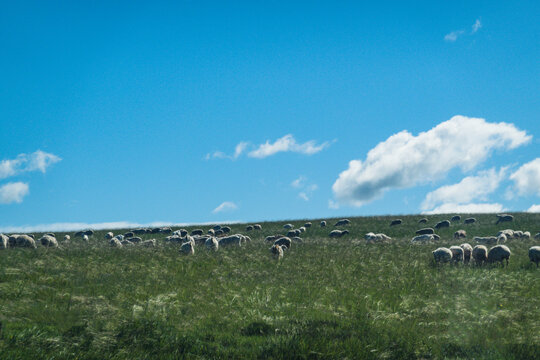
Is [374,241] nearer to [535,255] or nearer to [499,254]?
[499,254]

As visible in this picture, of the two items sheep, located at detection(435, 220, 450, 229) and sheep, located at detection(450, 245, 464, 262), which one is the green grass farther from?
sheep, located at detection(435, 220, 450, 229)

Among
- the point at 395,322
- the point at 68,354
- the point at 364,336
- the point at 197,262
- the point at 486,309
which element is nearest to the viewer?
the point at 68,354

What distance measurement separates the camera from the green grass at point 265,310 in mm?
9750

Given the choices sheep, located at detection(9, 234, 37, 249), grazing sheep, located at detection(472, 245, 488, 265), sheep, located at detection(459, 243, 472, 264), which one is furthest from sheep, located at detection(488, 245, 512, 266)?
sheep, located at detection(9, 234, 37, 249)

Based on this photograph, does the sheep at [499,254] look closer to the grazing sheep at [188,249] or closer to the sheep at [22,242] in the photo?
the grazing sheep at [188,249]

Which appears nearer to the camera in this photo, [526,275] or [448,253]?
[526,275]

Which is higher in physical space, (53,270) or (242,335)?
(53,270)

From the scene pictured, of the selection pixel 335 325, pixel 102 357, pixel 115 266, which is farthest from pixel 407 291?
pixel 115 266

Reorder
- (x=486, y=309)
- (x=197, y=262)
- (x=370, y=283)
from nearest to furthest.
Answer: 1. (x=486, y=309)
2. (x=370, y=283)
3. (x=197, y=262)

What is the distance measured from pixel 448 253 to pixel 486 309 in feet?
31.5

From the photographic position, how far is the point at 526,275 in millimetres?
18375

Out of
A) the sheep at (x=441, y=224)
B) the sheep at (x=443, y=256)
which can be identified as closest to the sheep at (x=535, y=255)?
the sheep at (x=443, y=256)

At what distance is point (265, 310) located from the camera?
1250cm

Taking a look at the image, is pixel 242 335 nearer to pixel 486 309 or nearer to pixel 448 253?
pixel 486 309
